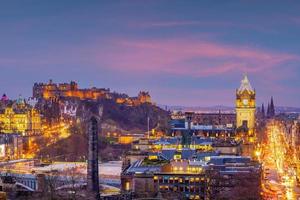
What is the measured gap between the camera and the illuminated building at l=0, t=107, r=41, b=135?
94000 mm

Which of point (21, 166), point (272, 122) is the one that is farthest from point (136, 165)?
point (272, 122)

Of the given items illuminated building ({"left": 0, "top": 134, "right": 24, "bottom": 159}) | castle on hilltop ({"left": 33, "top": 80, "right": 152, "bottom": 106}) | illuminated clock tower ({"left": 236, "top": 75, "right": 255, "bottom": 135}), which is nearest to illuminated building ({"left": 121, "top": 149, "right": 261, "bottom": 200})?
illuminated building ({"left": 0, "top": 134, "right": 24, "bottom": 159})

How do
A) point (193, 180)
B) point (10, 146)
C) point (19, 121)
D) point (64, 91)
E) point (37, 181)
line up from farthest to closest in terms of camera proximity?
point (64, 91) → point (19, 121) → point (10, 146) → point (37, 181) → point (193, 180)

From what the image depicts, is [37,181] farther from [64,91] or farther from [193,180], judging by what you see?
[64,91]

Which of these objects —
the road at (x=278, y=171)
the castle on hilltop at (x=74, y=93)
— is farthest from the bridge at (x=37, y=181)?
the castle on hilltop at (x=74, y=93)

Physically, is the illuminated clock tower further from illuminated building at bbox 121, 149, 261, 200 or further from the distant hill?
illuminated building at bbox 121, 149, 261, 200

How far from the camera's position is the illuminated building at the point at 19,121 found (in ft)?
308

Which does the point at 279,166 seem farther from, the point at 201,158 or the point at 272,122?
the point at 272,122

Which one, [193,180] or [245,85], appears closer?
[193,180]

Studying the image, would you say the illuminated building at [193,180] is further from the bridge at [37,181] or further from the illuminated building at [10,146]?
the illuminated building at [10,146]

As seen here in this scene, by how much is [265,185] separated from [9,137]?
3437 centimetres

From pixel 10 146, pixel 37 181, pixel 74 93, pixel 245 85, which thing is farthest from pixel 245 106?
pixel 74 93

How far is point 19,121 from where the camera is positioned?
95.1 meters

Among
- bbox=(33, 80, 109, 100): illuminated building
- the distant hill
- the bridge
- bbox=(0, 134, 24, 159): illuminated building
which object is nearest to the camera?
the bridge
